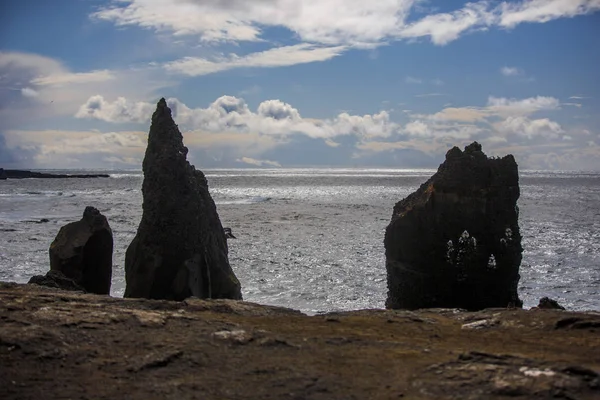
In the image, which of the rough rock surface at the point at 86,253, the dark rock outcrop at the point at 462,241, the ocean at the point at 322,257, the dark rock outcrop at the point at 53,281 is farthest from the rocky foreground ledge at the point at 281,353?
the ocean at the point at 322,257

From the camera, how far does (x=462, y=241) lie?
14289 mm

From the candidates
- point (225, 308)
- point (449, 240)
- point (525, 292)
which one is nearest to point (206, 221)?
point (449, 240)

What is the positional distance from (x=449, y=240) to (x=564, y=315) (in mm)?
5360

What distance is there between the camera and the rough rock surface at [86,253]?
1669cm

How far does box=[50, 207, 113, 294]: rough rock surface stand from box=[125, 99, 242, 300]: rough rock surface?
3.69 ft

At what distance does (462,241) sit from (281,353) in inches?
313

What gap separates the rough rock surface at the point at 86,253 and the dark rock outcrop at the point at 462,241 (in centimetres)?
790

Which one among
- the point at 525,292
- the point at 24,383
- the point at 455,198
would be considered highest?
the point at 455,198

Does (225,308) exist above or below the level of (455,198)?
Answer: below

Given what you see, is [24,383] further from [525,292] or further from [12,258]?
[12,258]

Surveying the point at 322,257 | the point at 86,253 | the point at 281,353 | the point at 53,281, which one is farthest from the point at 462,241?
the point at 322,257

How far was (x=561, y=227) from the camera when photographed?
48.7m

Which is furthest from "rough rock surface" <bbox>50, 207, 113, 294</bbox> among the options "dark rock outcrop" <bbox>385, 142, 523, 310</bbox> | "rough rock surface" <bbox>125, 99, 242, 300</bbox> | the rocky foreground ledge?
"dark rock outcrop" <bbox>385, 142, 523, 310</bbox>

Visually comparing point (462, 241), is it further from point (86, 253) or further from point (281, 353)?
point (86, 253)
